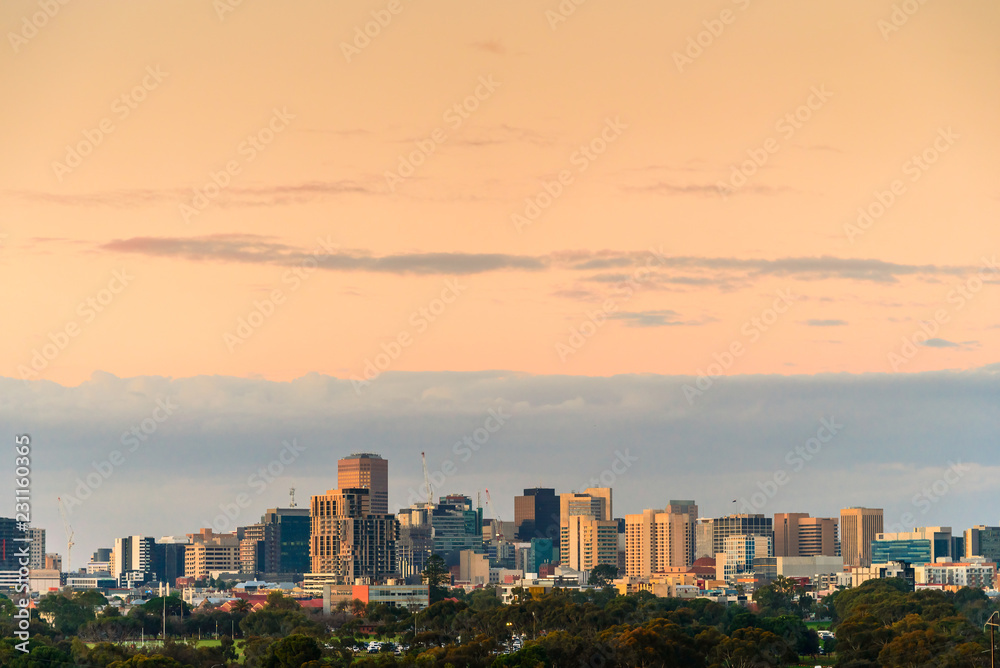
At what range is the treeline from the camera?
10850 centimetres

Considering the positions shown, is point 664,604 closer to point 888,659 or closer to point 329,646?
point 329,646

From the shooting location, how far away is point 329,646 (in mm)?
137875

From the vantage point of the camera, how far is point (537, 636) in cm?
13850

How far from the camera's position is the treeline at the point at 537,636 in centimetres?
10850

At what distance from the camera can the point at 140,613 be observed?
184 metres

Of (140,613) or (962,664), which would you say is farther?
(140,613)

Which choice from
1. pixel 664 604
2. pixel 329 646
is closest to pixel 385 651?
pixel 329 646

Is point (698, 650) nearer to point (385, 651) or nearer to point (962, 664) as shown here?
point (962, 664)

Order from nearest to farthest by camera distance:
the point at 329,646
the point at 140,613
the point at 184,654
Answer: the point at 184,654 < the point at 329,646 < the point at 140,613

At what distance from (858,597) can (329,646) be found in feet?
255

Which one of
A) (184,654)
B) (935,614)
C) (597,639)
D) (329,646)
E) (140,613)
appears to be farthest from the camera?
(140,613)

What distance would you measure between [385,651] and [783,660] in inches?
1312

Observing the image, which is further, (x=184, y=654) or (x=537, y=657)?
(x=184, y=654)

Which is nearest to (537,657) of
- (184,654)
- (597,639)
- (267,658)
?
(597,639)
